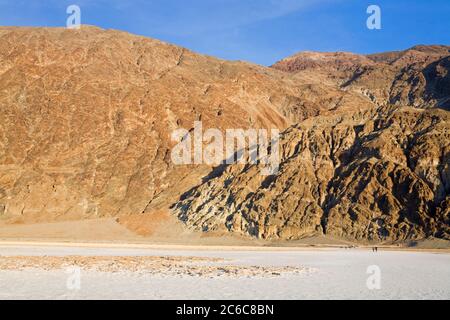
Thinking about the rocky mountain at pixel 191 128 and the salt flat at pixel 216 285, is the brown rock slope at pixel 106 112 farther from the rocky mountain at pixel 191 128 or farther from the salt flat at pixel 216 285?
the salt flat at pixel 216 285

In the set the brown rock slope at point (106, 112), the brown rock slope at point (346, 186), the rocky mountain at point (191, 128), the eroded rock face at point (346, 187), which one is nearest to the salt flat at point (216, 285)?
the eroded rock face at point (346, 187)

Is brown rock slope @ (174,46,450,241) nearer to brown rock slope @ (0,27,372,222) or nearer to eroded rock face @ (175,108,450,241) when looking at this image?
eroded rock face @ (175,108,450,241)

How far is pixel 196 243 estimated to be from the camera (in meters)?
55.5

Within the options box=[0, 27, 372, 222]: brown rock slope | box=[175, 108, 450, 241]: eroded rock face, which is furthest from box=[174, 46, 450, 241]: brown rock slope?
box=[0, 27, 372, 222]: brown rock slope

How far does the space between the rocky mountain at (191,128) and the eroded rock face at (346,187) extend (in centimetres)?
17

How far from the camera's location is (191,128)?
278ft

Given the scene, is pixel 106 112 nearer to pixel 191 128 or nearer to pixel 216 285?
pixel 191 128

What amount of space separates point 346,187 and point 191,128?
34.1 metres

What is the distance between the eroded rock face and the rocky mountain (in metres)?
0.17

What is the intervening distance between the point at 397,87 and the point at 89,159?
84.4 m

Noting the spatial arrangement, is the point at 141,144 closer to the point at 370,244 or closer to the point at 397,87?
the point at 370,244

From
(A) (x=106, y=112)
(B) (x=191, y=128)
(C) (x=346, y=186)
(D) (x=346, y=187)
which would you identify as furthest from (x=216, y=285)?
(A) (x=106, y=112)

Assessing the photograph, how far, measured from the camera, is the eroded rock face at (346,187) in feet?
178
